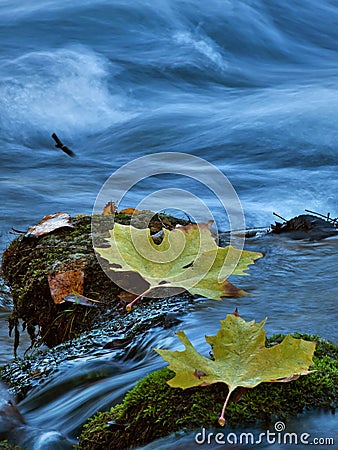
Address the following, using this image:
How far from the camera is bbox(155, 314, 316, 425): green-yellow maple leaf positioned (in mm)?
1599

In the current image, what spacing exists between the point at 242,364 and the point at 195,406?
0.49ft

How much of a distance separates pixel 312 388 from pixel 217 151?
743 cm

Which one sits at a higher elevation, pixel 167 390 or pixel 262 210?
pixel 167 390

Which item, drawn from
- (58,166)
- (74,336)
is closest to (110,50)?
(58,166)

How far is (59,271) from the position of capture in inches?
105

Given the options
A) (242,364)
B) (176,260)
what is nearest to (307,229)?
(176,260)

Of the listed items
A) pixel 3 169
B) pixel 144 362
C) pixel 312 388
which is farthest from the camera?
pixel 3 169

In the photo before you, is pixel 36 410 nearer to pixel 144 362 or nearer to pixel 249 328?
pixel 144 362

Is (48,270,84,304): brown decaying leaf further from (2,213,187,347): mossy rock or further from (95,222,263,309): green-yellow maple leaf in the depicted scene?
(95,222,263,309): green-yellow maple leaf

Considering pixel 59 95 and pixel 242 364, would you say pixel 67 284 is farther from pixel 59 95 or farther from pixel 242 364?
pixel 59 95

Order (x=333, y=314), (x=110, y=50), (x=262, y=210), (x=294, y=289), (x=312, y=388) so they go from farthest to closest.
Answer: (x=110, y=50) < (x=262, y=210) < (x=294, y=289) < (x=333, y=314) < (x=312, y=388)

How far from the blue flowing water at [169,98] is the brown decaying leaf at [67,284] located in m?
1.54

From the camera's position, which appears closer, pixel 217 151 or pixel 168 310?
pixel 168 310

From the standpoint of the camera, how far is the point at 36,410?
2.23 meters
